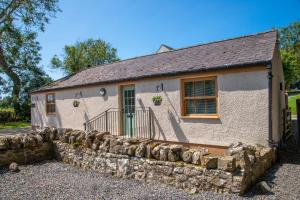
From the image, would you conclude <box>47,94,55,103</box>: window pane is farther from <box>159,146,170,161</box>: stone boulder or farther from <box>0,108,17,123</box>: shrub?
<box>0,108,17,123</box>: shrub

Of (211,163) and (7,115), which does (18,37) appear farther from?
(211,163)

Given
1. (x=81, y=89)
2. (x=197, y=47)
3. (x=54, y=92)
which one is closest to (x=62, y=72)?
(x=54, y=92)

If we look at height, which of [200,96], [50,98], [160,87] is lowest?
[200,96]

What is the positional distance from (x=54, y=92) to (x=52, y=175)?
9153mm

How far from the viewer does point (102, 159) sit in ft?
20.5

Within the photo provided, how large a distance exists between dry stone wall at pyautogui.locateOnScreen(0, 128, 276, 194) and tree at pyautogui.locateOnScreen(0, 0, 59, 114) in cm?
1917

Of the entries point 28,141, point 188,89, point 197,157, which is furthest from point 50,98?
point 197,157

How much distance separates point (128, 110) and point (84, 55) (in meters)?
27.7

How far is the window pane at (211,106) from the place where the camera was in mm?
7492

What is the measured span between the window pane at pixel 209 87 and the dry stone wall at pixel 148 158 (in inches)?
88.5

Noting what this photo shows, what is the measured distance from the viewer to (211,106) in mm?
7555

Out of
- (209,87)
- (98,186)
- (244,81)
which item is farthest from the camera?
(209,87)

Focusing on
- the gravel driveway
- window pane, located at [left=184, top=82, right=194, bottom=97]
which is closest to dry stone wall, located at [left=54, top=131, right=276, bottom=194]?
the gravel driveway

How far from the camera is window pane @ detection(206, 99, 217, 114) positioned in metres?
7.49
